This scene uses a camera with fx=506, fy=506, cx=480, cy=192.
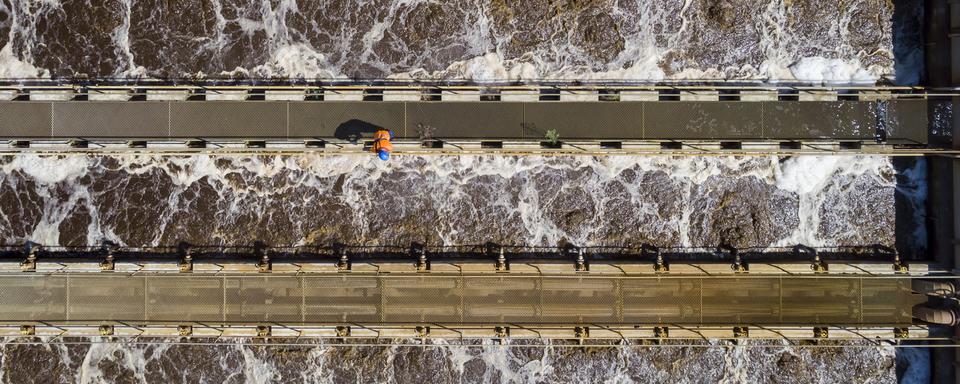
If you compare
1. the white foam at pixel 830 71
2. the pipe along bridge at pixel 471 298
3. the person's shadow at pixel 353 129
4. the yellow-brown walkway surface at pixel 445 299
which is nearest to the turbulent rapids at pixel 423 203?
the pipe along bridge at pixel 471 298

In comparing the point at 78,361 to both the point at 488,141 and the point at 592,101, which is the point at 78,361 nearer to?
the point at 488,141

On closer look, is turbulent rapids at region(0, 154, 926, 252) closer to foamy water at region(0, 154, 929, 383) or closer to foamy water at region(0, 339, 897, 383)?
foamy water at region(0, 154, 929, 383)

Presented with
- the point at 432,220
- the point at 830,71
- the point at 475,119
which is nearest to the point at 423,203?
the point at 432,220

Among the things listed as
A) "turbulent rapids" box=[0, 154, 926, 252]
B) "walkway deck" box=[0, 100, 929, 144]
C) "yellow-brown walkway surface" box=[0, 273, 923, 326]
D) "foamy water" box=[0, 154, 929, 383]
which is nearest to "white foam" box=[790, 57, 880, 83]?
"walkway deck" box=[0, 100, 929, 144]

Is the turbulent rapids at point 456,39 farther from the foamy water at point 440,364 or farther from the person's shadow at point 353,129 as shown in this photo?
the foamy water at point 440,364

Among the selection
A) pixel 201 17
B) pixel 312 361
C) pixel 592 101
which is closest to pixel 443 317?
pixel 312 361
